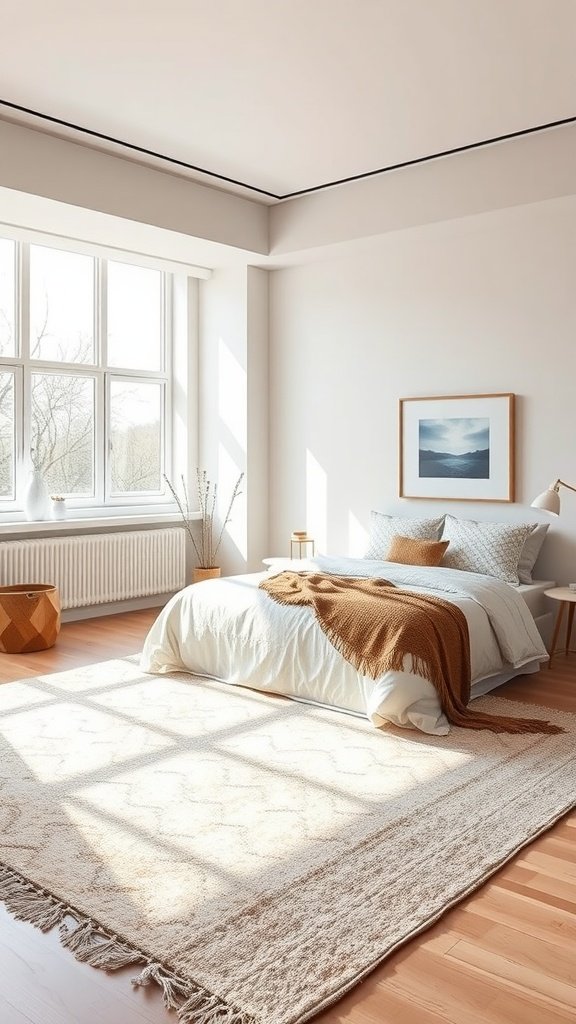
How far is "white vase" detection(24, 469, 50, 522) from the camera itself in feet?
19.7

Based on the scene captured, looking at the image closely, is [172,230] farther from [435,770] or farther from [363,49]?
[435,770]

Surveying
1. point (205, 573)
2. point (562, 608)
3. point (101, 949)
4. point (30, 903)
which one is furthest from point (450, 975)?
point (205, 573)

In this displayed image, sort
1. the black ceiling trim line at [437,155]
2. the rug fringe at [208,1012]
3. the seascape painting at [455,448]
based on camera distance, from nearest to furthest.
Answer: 1. the rug fringe at [208,1012]
2. the black ceiling trim line at [437,155]
3. the seascape painting at [455,448]

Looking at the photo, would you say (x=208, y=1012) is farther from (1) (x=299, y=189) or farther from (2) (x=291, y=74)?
(1) (x=299, y=189)

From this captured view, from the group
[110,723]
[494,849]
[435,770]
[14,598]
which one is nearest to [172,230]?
[14,598]

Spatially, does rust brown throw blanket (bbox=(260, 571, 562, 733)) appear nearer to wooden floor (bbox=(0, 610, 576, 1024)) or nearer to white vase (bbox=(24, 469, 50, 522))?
wooden floor (bbox=(0, 610, 576, 1024))

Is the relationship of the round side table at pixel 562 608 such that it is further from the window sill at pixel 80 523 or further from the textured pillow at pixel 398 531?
the window sill at pixel 80 523

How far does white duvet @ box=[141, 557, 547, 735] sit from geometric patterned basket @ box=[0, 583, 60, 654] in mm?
870

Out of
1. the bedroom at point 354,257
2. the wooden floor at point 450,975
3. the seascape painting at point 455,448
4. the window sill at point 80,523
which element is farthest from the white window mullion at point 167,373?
the wooden floor at point 450,975

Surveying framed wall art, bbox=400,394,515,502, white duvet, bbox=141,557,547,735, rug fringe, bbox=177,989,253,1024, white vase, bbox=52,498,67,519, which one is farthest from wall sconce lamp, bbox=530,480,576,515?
white vase, bbox=52,498,67,519

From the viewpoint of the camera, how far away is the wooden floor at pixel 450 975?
6.11 ft

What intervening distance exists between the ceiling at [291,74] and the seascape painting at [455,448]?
1.72 m

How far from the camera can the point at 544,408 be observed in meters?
5.38

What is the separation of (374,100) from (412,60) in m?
0.46
